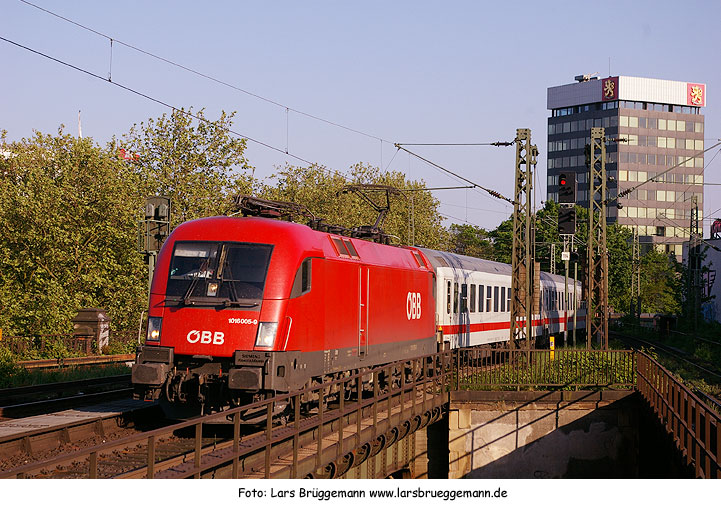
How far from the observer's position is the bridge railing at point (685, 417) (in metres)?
11.5

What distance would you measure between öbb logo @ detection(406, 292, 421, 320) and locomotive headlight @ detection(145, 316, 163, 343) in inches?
308

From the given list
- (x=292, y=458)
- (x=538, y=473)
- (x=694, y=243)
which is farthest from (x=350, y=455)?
(x=694, y=243)

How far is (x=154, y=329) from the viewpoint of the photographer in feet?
48.8

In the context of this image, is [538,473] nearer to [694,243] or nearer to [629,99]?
[694,243]

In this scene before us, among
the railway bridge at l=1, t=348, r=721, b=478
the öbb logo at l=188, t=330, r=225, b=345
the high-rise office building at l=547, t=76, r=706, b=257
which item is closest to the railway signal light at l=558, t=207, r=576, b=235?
the railway bridge at l=1, t=348, r=721, b=478

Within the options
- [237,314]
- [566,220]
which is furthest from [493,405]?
[237,314]

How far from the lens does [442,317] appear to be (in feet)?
84.8

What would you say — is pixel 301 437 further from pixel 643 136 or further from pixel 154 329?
pixel 643 136

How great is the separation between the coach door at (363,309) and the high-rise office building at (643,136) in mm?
127358

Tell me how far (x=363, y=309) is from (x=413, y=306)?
4.22 metres

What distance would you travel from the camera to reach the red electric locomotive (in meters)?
14.3

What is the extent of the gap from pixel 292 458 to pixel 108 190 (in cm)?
2502

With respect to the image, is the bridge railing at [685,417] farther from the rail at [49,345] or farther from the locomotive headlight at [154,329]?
the rail at [49,345]

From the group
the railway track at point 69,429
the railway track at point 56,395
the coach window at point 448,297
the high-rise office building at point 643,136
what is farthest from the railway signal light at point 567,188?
the high-rise office building at point 643,136
